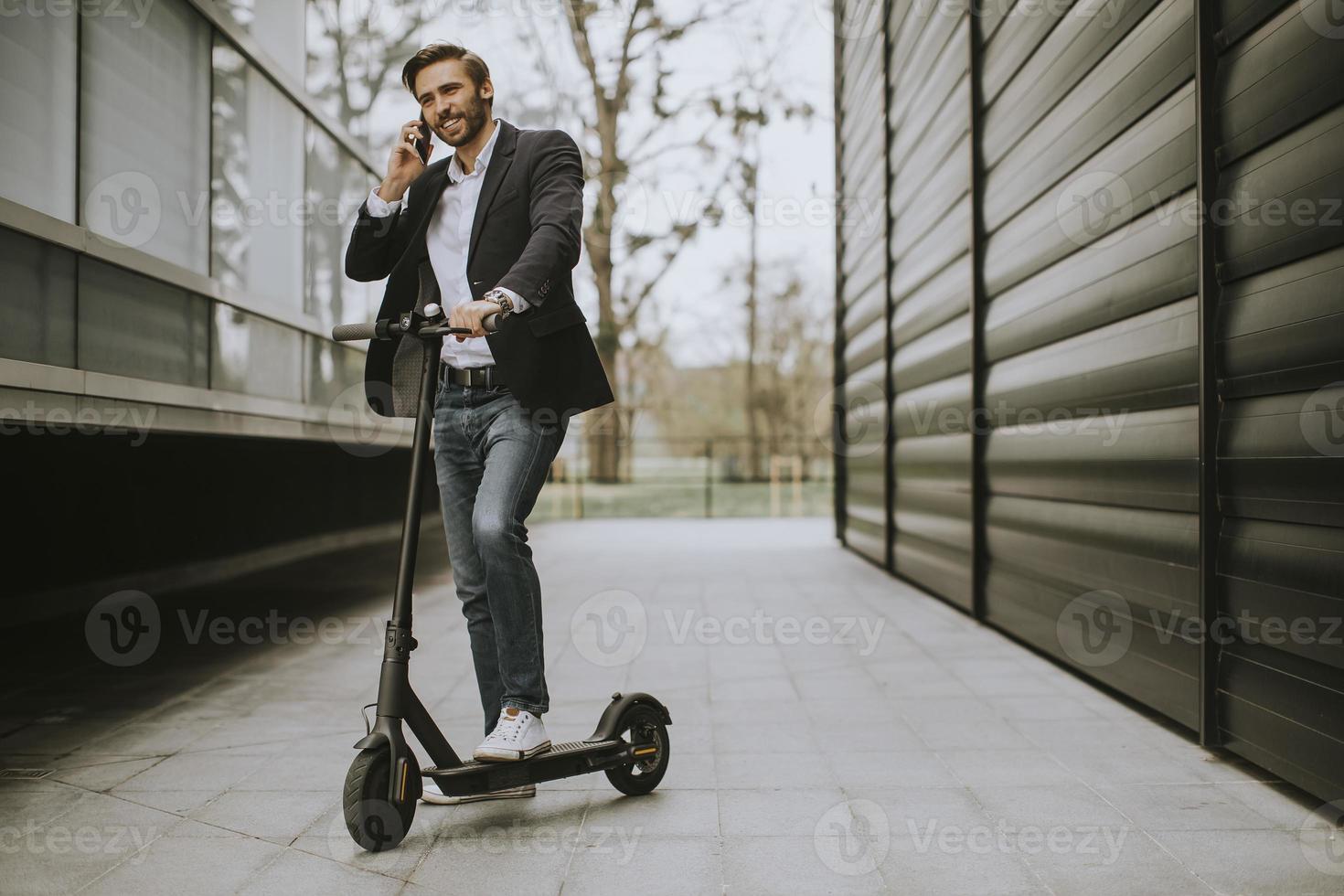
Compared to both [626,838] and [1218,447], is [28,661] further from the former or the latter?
[1218,447]

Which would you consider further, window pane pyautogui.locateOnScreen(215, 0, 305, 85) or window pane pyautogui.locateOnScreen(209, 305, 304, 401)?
window pane pyautogui.locateOnScreen(215, 0, 305, 85)

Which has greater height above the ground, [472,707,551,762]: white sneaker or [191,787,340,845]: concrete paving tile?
[472,707,551,762]: white sneaker

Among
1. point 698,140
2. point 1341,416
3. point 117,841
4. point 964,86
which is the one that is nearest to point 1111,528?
point 1341,416

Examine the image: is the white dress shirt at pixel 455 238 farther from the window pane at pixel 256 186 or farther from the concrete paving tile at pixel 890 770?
the window pane at pixel 256 186

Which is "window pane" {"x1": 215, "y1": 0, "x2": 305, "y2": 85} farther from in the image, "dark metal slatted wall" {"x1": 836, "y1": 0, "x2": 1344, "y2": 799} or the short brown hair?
"dark metal slatted wall" {"x1": 836, "y1": 0, "x2": 1344, "y2": 799}

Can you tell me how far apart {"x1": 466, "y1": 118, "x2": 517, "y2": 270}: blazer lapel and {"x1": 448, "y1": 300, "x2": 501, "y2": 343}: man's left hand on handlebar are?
1.28 feet

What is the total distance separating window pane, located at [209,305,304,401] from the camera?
538cm

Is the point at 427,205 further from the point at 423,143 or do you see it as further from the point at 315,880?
the point at 315,880

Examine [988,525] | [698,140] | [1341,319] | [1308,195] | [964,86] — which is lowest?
[988,525]

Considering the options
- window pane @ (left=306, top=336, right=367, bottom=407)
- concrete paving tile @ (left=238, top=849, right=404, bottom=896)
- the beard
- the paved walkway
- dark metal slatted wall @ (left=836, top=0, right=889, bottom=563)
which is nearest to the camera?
concrete paving tile @ (left=238, top=849, right=404, bottom=896)

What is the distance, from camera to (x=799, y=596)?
7.13 m

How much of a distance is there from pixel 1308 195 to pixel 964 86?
11.5ft

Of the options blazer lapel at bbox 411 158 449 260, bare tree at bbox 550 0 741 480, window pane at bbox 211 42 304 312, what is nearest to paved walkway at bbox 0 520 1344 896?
blazer lapel at bbox 411 158 449 260

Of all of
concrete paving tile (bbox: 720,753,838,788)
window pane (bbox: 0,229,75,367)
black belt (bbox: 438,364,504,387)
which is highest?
window pane (bbox: 0,229,75,367)
